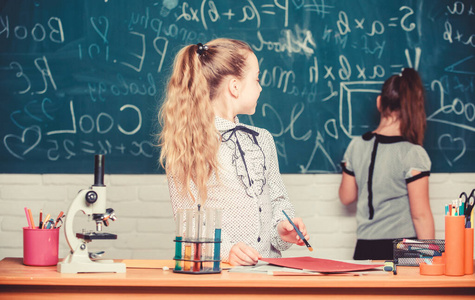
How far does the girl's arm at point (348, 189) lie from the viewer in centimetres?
312

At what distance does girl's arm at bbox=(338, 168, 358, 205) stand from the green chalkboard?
0.42ft

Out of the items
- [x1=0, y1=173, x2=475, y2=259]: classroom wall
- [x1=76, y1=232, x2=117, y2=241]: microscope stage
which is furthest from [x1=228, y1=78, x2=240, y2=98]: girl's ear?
[x1=0, y1=173, x2=475, y2=259]: classroom wall

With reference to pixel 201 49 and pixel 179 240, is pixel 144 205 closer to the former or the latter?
pixel 201 49

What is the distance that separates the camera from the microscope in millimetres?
1639

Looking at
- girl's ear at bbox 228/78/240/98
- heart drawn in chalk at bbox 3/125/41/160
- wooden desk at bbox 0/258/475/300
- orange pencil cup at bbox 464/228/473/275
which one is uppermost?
girl's ear at bbox 228/78/240/98

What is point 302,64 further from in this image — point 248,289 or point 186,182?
point 248,289

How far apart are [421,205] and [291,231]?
3.85 feet

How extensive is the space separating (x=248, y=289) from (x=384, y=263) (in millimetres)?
504

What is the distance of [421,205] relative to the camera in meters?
2.88

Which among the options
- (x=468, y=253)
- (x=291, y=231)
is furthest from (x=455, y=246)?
(x=291, y=231)

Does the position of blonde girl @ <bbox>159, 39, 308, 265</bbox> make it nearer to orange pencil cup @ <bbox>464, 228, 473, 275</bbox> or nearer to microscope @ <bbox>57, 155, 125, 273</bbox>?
microscope @ <bbox>57, 155, 125, 273</bbox>

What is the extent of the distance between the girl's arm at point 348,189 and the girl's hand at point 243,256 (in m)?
1.45

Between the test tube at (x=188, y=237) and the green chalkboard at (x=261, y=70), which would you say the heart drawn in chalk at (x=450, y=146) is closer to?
the green chalkboard at (x=261, y=70)

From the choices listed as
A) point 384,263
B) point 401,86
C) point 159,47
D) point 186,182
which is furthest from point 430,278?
point 159,47
